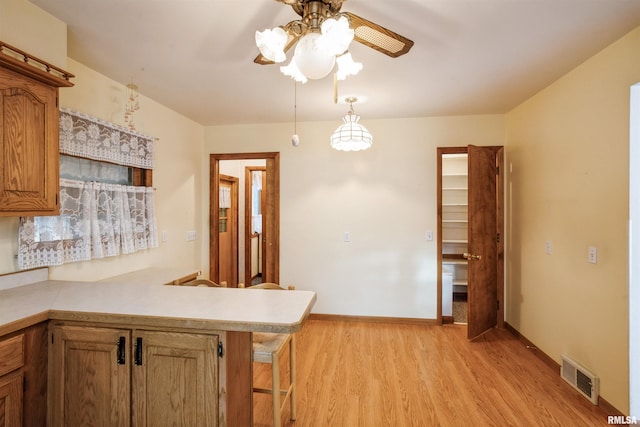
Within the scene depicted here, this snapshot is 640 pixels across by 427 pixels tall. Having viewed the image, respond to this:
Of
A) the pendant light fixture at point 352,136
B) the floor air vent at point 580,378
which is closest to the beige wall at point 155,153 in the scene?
the pendant light fixture at point 352,136

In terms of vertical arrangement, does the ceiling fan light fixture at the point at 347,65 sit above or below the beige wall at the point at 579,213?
above

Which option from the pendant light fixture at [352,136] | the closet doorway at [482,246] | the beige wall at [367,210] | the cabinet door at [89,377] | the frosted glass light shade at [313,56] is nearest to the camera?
the frosted glass light shade at [313,56]

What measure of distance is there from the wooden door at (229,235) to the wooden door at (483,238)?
11.0 feet

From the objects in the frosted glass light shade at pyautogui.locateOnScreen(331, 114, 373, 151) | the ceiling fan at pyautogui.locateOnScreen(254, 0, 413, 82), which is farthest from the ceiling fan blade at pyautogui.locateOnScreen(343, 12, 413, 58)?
the frosted glass light shade at pyautogui.locateOnScreen(331, 114, 373, 151)

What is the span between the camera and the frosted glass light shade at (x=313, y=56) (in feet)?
3.86

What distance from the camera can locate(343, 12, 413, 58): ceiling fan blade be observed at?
1.38 meters

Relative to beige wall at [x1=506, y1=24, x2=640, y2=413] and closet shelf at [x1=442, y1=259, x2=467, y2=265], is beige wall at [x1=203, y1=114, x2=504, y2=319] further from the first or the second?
closet shelf at [x1=442, y1=259, x2=467, y2=265]

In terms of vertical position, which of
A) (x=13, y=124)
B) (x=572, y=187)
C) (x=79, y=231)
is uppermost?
(x=13, y=124)

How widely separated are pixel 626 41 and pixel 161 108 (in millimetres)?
3848

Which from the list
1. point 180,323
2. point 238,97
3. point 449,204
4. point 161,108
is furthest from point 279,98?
point 449,204

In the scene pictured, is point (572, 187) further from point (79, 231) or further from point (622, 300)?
point (79, 231)

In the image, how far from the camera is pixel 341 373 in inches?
99.2

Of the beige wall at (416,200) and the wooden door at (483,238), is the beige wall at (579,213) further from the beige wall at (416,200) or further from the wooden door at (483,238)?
the wooden door at (483,238)

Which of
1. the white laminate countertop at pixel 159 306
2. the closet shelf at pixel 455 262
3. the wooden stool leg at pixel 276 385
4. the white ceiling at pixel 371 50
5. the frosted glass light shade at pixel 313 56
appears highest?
the white ceiling at pixel 371 50
